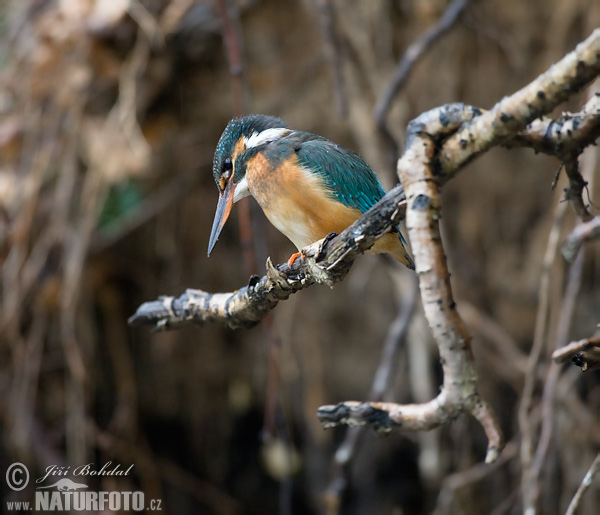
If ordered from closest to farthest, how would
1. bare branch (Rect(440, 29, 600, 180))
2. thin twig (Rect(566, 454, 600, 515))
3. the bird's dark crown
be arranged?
bare branch (Rect(440, 29, 600, 180)) < thin twig (Rect(566, 454, 600, 515)) < the bird's dark crown

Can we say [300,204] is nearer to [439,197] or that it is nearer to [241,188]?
[241,188]

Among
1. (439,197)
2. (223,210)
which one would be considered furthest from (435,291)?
(223,210)

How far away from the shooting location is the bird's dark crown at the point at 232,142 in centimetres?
144

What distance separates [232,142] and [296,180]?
0.21m

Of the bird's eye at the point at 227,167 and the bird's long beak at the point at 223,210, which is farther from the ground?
the bird's eye at the point at 227,167

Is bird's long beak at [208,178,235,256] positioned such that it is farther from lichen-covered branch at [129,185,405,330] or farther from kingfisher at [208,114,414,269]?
lichen-covered branch at [129,185,405,330]

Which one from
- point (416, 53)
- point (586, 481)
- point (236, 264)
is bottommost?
point (586, 481)

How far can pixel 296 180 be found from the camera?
4.43 feet

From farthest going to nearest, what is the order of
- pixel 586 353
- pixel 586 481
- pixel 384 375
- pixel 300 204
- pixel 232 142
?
pixel 384 375 → pixel 232 142 → pixel 300 204 → pixel 586 481 → pixel 586 353

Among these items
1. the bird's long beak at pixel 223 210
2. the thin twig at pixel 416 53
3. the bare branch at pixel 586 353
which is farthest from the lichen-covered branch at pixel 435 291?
the thin twig at pixel 416 53

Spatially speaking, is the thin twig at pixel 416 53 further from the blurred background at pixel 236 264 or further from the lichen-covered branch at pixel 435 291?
the lichen-covered branch at pixel 435 291

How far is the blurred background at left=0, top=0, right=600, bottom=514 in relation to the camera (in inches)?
96.0

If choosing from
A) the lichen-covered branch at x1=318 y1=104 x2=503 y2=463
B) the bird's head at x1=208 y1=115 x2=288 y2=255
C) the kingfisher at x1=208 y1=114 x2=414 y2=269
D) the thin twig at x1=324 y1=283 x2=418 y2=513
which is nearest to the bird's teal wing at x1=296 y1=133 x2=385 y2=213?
the kingfisher at x1=208 y1=114 x2=414 y2=269

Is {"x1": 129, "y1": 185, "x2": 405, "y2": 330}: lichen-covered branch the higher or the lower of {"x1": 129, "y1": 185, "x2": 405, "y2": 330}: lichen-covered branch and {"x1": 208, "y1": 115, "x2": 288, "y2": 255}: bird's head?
the lower
